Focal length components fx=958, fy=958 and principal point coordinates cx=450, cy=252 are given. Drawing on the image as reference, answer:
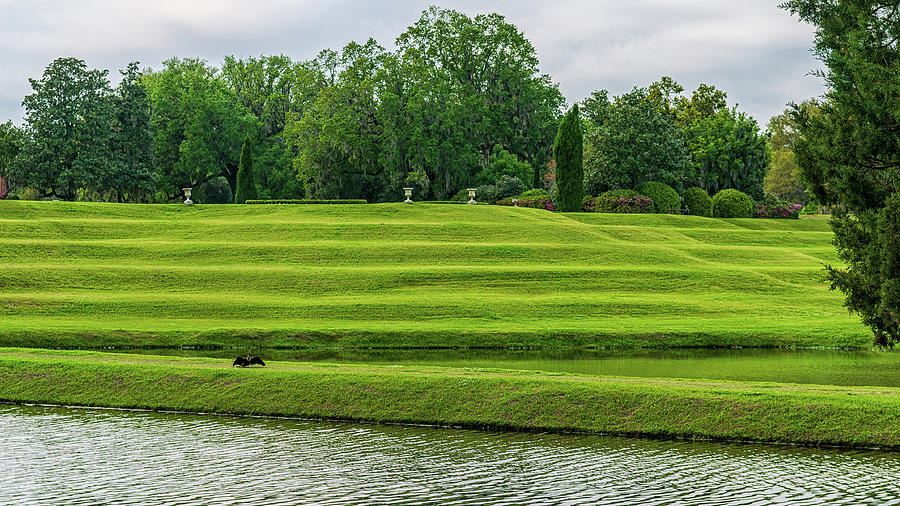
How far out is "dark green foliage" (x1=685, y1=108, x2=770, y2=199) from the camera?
7731 centimetres

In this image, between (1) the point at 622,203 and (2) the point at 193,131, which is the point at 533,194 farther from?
(2) the point at 193,131

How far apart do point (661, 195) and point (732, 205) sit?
5.67 metres

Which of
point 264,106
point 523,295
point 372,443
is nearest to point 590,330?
point 523,295

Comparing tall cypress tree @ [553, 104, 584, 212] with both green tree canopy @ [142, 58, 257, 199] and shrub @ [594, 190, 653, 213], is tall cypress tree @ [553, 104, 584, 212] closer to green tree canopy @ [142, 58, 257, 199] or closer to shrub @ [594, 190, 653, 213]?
shrub @ [594, 190, 653, 213]

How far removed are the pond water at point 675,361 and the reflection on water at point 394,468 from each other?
794cm

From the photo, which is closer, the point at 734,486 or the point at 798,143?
the point at 734,486

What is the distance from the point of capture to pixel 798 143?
21.8 metres

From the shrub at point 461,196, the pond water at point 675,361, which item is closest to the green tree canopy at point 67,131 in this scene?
the shrub at point 461,196

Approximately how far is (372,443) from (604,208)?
53125 millimetres

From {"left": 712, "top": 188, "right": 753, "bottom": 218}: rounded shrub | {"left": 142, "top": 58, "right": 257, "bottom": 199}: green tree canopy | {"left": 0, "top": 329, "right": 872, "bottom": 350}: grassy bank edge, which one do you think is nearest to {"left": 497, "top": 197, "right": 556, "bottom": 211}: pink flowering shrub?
{"left": 712, "top": 188, "right": 753, "bottom": 218}: rounded shrub

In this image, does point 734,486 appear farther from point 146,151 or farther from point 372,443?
point 146,151

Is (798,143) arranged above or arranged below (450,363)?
above

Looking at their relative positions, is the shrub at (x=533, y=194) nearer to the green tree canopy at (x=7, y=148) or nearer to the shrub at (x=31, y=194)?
the green tree canopy at (x=7, y=148)

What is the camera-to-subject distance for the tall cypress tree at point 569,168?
6600 centimetres
